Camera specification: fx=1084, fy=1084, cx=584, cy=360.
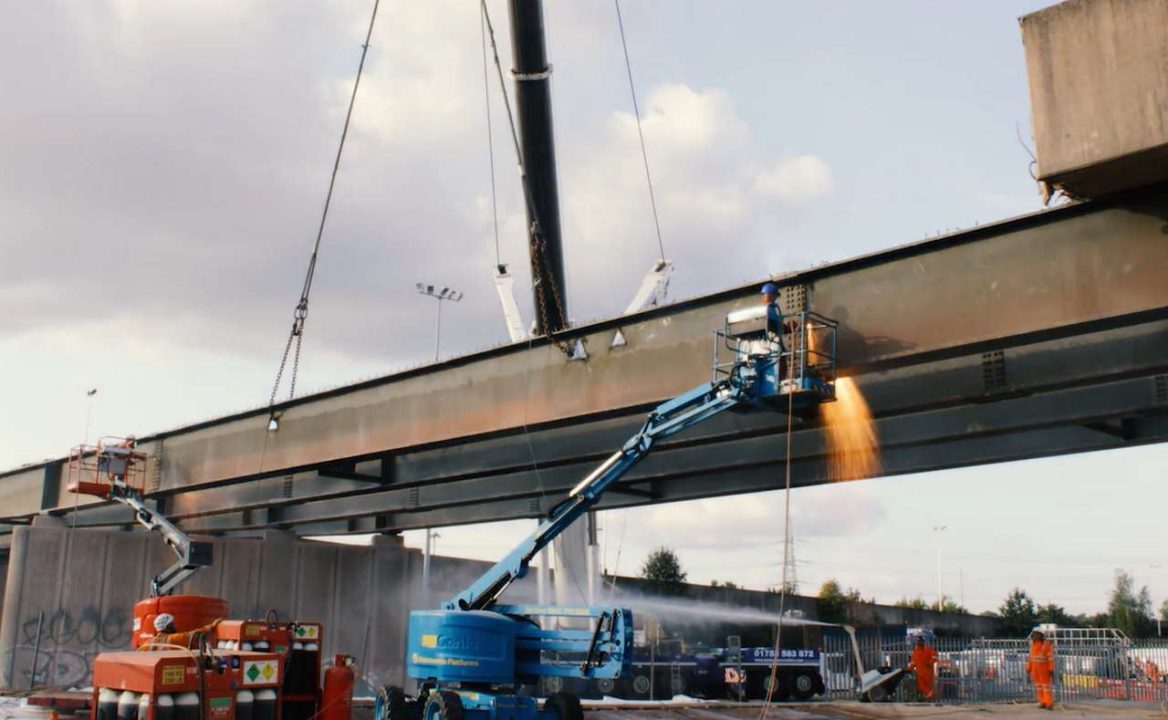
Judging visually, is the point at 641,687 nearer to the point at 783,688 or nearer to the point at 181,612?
the point at 783,688

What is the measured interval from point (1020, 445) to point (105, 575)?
86.7 feet

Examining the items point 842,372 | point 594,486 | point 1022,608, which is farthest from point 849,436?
point 1022,608

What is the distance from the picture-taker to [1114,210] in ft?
44.3

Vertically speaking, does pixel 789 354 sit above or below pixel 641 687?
above

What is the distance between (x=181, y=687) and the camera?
13.2m

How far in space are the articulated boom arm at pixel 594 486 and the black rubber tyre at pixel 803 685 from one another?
15.9 meters

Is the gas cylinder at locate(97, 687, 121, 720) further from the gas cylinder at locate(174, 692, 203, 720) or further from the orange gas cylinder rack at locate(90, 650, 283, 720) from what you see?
the gas cylinder at locate(174, 692, 203, 720)

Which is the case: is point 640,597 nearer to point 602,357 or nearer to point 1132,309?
point 602,357

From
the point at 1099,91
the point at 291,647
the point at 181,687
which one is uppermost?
the point at 1099,91

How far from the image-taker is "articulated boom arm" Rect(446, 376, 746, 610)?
1694 cm

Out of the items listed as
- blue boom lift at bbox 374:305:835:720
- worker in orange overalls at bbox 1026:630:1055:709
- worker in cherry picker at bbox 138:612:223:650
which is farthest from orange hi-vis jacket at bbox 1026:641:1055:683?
worker in cherry picker at bbox 138:612:223:650

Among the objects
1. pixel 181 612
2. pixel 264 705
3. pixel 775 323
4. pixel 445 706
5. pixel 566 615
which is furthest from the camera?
pixel 181 612

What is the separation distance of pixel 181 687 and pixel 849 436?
13.2 m

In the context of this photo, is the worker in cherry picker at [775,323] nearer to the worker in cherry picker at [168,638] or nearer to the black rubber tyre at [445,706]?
the black rubber tyre at [445,706]
